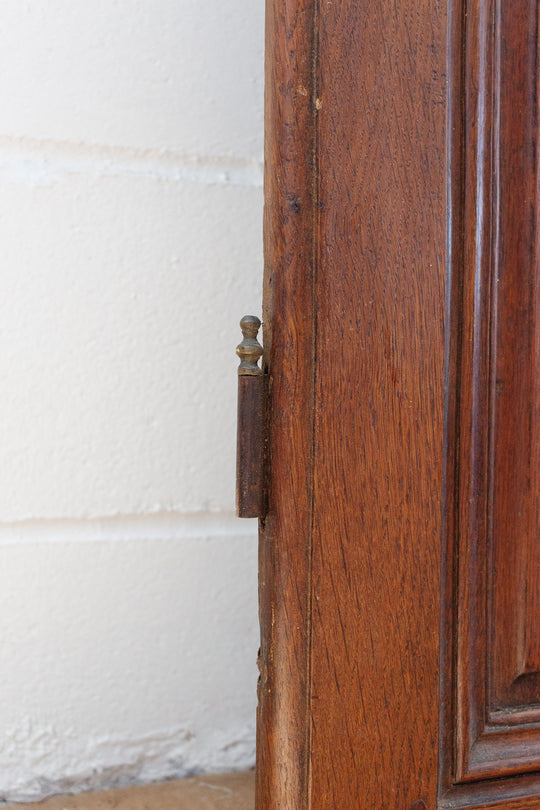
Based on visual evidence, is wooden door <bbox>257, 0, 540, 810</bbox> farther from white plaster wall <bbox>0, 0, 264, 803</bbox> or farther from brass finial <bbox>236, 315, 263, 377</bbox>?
white plaster wall <bbox>0, 0, 264, 803</bbox>

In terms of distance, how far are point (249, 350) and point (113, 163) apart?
11.6 inches

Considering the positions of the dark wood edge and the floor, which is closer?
the dark wood edge

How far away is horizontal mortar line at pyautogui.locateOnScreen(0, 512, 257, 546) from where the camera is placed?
0.54 meters

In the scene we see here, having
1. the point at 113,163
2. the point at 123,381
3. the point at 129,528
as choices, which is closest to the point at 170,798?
the point at 129,528

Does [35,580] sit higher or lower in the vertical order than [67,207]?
lower

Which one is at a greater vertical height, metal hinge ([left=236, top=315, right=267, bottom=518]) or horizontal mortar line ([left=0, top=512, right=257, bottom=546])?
metal hinge ([left=236, top=315, right=267, bottom=518])

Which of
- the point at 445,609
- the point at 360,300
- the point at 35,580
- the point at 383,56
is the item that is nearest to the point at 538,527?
the point at 445,609

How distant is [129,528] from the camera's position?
0.56m

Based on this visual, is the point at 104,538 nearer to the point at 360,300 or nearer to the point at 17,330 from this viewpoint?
Result: the point at 17,330

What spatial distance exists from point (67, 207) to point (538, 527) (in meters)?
0.46

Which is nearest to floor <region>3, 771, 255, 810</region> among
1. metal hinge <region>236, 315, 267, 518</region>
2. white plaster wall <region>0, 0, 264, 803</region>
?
white plaster wall <region>0, 0, 264, 803</region>

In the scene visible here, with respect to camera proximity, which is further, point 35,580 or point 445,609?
point 35,580

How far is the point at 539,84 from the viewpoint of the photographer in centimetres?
38

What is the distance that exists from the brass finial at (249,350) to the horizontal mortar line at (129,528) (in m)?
0.25
